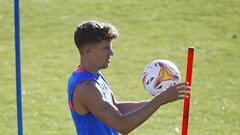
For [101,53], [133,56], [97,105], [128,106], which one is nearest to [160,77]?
[128,106]

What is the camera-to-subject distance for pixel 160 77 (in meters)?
5.53

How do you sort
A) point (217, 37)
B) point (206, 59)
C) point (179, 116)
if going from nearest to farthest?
point (179, 116)
point (206, 59)
point (217, 37)

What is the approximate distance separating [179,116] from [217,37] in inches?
176

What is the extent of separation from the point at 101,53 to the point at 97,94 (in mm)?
330

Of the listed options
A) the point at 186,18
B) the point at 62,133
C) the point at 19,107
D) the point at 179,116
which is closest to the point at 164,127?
the point at 179,116

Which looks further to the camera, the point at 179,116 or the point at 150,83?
the point at 179,116

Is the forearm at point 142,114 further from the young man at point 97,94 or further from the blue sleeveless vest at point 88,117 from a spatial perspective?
the blue sleeveless vest at point 88,117

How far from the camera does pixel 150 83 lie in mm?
5574

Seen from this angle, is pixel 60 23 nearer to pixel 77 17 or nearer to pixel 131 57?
pixel 77 17

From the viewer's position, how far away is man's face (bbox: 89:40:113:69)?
16.7ft

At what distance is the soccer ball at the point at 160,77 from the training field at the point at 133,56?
3.31 metres

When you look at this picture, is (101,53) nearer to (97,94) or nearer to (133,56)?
(97,94)

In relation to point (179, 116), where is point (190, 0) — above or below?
above

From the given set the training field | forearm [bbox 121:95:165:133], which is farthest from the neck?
the training field
